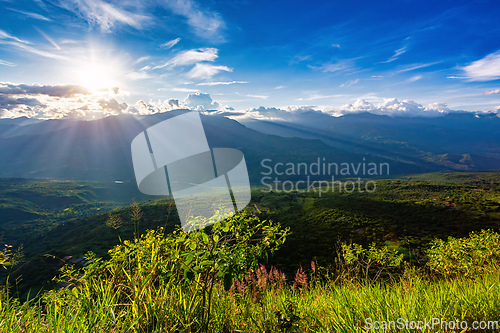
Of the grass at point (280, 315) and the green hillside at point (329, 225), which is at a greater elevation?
the grass at point (280, 315)

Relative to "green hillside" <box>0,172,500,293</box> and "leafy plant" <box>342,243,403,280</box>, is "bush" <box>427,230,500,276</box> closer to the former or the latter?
"leafy plant" <box>342,243,403,280</box>

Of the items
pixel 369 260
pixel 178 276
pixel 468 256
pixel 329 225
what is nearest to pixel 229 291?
pixel 178 276

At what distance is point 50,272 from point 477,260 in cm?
5445

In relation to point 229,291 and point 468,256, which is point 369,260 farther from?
point 229,291

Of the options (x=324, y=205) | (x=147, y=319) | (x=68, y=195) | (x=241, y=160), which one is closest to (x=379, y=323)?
(x=147, y=319)

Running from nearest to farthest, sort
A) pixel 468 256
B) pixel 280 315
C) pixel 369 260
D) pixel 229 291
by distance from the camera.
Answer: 1. pixel 280 315
2. pixel 229 291
3. pixel 369 260
4. pixel 468 256

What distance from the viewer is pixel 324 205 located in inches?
2650

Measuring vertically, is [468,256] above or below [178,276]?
below

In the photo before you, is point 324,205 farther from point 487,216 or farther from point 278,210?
point 487,216

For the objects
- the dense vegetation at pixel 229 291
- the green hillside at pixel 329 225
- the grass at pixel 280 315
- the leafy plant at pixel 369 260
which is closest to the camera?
the grass at pixel 280 315

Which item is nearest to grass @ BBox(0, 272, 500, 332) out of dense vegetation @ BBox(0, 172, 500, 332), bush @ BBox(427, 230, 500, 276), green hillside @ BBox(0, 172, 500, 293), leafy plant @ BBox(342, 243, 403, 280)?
dense vegetation @ BBox(0, 172, 500, 332)

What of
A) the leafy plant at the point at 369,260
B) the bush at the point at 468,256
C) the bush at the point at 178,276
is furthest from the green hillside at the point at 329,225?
the bush at the point at 468,256

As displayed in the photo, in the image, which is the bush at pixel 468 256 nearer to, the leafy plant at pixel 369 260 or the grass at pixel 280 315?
the leafy plant at pixel 369 260

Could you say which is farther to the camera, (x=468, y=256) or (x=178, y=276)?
(x=468, y=256)
